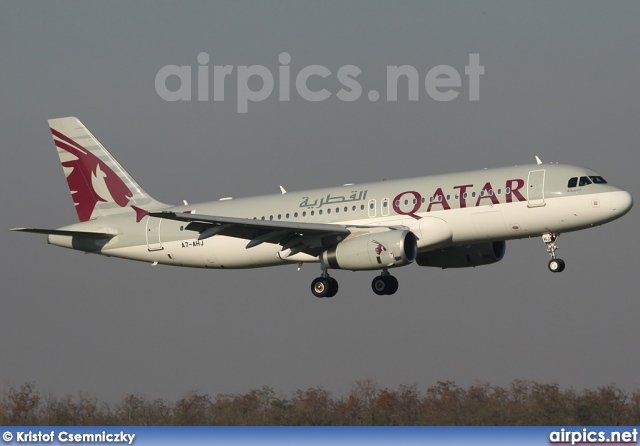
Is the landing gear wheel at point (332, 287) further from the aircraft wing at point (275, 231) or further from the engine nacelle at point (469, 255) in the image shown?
the engine nacelle at point (469, 255)

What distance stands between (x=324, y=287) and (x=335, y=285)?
60 cm

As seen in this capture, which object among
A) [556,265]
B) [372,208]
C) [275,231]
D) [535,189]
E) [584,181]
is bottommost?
[556,265]

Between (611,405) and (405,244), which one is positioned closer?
(405,244)

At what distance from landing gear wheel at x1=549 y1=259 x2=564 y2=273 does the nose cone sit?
316 cm

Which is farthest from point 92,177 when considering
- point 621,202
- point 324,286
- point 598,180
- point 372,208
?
point 621,202

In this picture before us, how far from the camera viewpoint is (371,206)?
210 ft

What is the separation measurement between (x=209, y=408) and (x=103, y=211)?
12.5 metres

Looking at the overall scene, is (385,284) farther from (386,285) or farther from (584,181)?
(584,181)

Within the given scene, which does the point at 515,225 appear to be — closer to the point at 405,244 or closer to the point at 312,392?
the point at 405,244

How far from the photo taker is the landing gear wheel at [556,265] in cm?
6219

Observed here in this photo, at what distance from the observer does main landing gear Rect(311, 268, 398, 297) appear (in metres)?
65.5

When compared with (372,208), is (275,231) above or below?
below

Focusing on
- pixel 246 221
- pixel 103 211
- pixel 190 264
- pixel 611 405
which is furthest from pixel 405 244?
pixel 611 405

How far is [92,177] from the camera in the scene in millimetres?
73312
